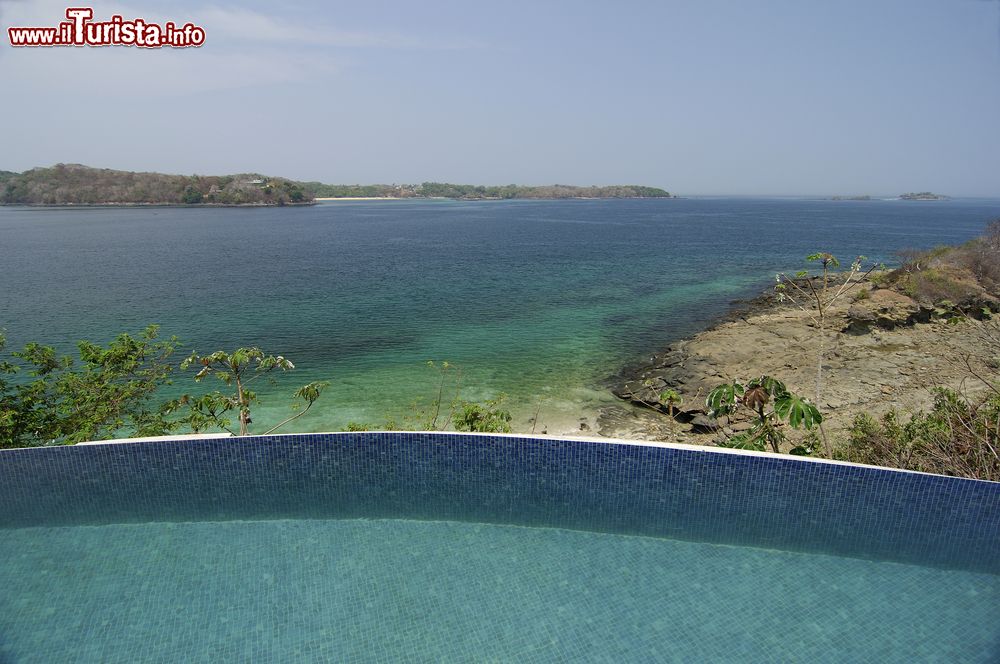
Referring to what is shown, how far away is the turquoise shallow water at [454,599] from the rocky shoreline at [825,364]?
3.56m

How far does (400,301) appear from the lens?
65.9ft

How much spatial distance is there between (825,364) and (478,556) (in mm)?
10235

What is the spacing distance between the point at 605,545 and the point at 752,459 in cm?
157


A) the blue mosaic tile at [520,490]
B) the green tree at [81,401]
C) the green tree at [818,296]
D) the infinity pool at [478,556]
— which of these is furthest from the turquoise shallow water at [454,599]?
the green tree at [818,296]

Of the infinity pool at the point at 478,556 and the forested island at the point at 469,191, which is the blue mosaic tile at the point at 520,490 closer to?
the infinity pool at the point at 478,556

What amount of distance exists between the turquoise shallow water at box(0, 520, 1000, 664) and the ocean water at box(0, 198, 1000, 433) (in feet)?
14.7

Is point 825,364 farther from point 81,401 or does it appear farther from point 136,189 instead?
point 136,189

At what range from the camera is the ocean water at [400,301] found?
11.9 metres

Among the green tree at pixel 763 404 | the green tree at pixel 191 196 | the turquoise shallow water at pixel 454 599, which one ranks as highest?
the green tree at pixel 191 196

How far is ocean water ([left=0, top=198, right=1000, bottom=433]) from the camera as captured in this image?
11.9 m

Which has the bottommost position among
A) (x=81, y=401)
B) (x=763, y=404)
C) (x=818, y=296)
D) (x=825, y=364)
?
(x=825, y=364)

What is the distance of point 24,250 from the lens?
3188 cm

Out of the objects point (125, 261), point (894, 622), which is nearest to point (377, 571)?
point (894, 622)

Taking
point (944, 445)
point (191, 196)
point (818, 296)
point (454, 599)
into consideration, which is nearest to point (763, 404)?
point (944, 445)
